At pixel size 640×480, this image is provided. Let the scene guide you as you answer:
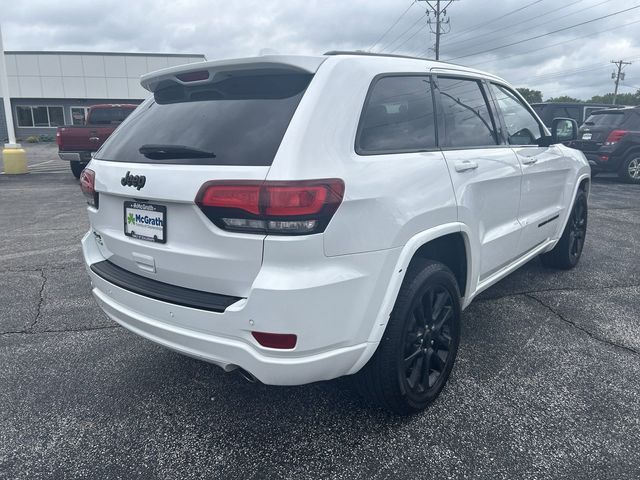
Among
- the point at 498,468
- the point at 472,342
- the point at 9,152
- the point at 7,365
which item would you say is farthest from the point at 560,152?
the point at 9,152

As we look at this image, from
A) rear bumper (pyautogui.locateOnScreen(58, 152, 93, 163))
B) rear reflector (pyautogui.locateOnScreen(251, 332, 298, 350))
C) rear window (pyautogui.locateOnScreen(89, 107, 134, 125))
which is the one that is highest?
rear window (pyautogui.locateOnScreen(89, 107, 134, 125))

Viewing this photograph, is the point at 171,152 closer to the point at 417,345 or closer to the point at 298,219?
the point at 298,219

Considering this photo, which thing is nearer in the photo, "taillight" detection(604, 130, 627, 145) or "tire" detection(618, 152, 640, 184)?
"taillight" detection(604, 130, 627, 145)

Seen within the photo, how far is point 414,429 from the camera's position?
2582 millimetres

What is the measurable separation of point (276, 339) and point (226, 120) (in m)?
1.03

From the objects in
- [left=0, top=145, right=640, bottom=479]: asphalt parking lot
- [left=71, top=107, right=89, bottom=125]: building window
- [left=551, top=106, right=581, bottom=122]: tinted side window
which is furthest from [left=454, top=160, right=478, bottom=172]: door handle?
[left=71, top=107, right=89, bottom=125]: building window

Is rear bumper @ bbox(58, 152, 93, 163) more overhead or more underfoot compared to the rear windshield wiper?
more underfoot

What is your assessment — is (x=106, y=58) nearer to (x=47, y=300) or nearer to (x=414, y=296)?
(x=47, y=300)

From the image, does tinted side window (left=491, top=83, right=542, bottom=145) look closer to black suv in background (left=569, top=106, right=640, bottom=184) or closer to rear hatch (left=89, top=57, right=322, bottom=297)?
rear hatch (left=89, top=57, right=322, bottom=297)

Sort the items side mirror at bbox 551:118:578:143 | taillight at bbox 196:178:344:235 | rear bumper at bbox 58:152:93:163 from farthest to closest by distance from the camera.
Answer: rear bumper at bbox 58:152:93:163
side mirror at bbox 551:118:578:143
taillight at bbox 196:178:344:235

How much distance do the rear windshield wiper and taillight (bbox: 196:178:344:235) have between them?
220 mm

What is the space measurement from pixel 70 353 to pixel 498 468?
9.16 ft

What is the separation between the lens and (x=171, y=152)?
232 centimetres

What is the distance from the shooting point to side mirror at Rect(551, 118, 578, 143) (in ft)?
15.0
